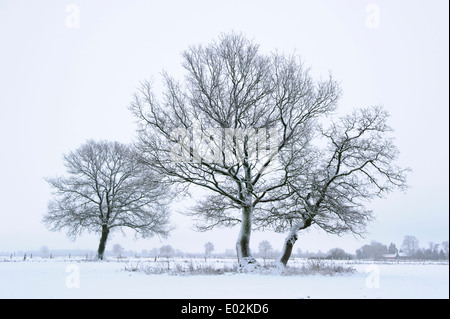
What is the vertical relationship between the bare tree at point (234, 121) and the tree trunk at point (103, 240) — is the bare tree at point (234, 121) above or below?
above

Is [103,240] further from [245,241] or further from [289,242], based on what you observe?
[289,242]

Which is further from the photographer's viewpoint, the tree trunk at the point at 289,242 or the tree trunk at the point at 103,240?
the tree trunk at the point at 103,240

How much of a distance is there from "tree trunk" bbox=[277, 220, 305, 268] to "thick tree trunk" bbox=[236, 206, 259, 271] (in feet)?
6.03

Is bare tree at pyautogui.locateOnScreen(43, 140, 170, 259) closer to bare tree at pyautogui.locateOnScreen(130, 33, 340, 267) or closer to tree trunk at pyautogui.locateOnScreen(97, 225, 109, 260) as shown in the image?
tree trunk at pyautogui.locateOnScreen(97, 225, 109, 260)

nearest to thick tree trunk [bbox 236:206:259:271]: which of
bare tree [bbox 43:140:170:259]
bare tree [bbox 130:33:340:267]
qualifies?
bare tree [bbox 130:33:340:267]

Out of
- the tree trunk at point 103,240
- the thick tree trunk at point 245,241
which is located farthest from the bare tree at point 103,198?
the thick tree trunk at point 245,241

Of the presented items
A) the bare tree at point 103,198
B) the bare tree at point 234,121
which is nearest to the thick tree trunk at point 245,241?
the bare tree at point 234,121

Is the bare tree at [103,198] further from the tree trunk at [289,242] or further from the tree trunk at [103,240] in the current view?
the tree trunk at [289,242]

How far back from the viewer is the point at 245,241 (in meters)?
15.5

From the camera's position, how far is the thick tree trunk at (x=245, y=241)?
1489 cm

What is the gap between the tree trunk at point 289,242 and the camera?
1614 cm

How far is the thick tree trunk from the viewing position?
48.8 ft

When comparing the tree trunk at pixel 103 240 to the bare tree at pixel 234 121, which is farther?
the tree trunk at pixel 103 240

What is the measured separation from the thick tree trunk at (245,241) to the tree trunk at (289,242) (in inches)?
72.3
